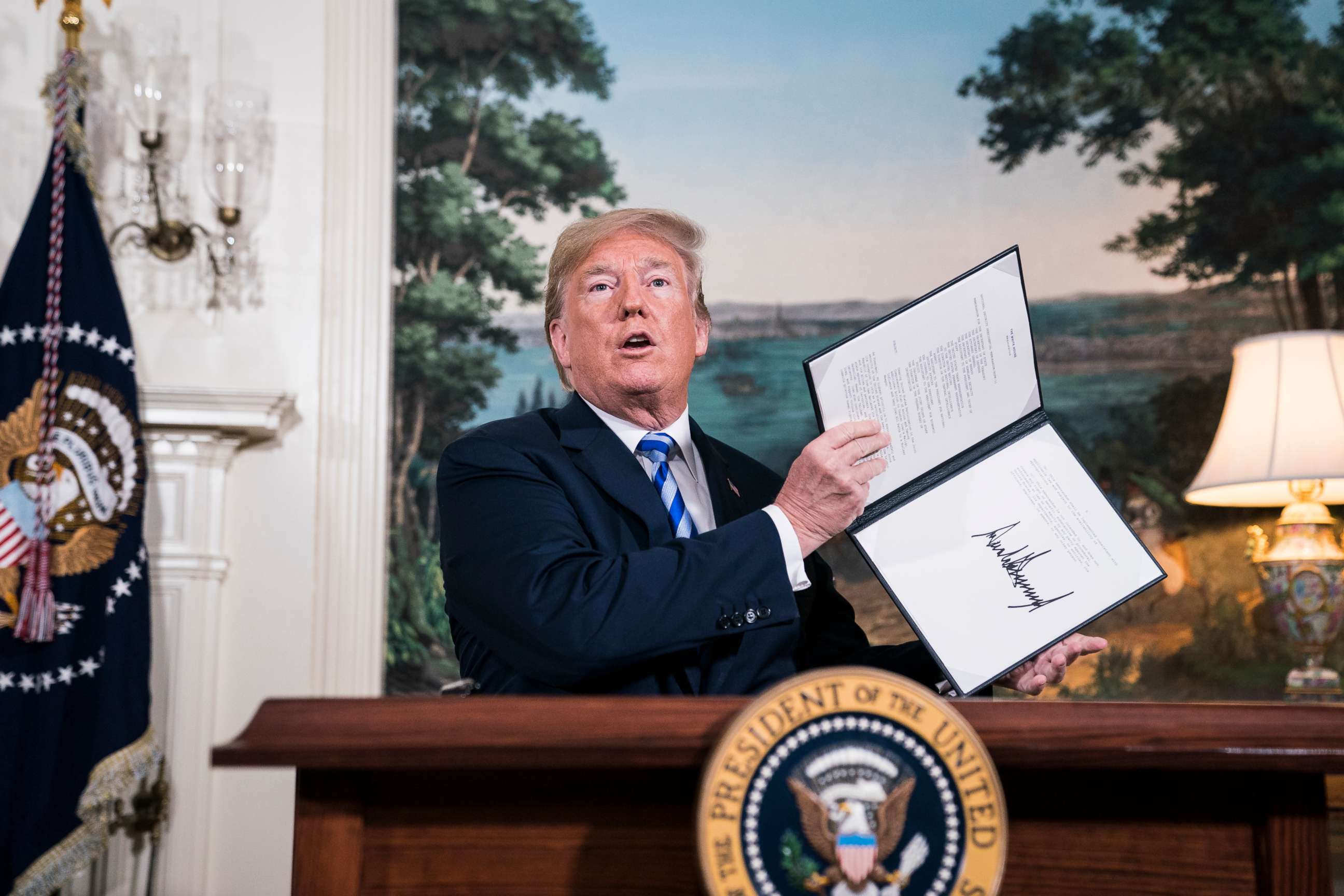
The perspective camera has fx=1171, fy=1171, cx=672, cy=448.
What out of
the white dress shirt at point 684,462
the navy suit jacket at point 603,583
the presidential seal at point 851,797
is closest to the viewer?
the presidential seal at point 851,797

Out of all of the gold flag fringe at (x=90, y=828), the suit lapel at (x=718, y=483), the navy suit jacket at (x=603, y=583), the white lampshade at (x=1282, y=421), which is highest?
the white lampshade at (x=1282, y=421)

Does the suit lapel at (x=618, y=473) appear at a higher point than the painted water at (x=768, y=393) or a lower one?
lower

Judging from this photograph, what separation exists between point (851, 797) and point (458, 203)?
11.5 feet

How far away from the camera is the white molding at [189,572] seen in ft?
11.7

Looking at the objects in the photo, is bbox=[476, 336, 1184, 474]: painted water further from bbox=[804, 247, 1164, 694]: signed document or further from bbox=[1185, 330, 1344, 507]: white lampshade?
bbox=[804, 247, 1164, 694]: signed document

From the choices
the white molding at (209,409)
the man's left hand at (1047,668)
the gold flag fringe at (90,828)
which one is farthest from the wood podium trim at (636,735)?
the white molding at (209,409)

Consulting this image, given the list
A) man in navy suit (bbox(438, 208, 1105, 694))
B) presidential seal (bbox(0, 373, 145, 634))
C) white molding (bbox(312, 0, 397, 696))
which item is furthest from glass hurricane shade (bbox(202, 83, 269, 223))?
man in navy suit (bbox(438, 208, 1105, 694))

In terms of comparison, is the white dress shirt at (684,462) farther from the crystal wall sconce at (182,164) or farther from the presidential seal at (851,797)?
the crystal wall sconce at (182,164)

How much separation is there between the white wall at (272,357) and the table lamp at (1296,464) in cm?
274

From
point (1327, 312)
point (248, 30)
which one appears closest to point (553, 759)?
point (248, 30)

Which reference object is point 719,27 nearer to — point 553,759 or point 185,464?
point 185,464

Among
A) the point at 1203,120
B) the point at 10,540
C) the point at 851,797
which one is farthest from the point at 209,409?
the point at 1203,120

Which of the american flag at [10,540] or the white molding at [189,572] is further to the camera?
the white molding at [189,572]
